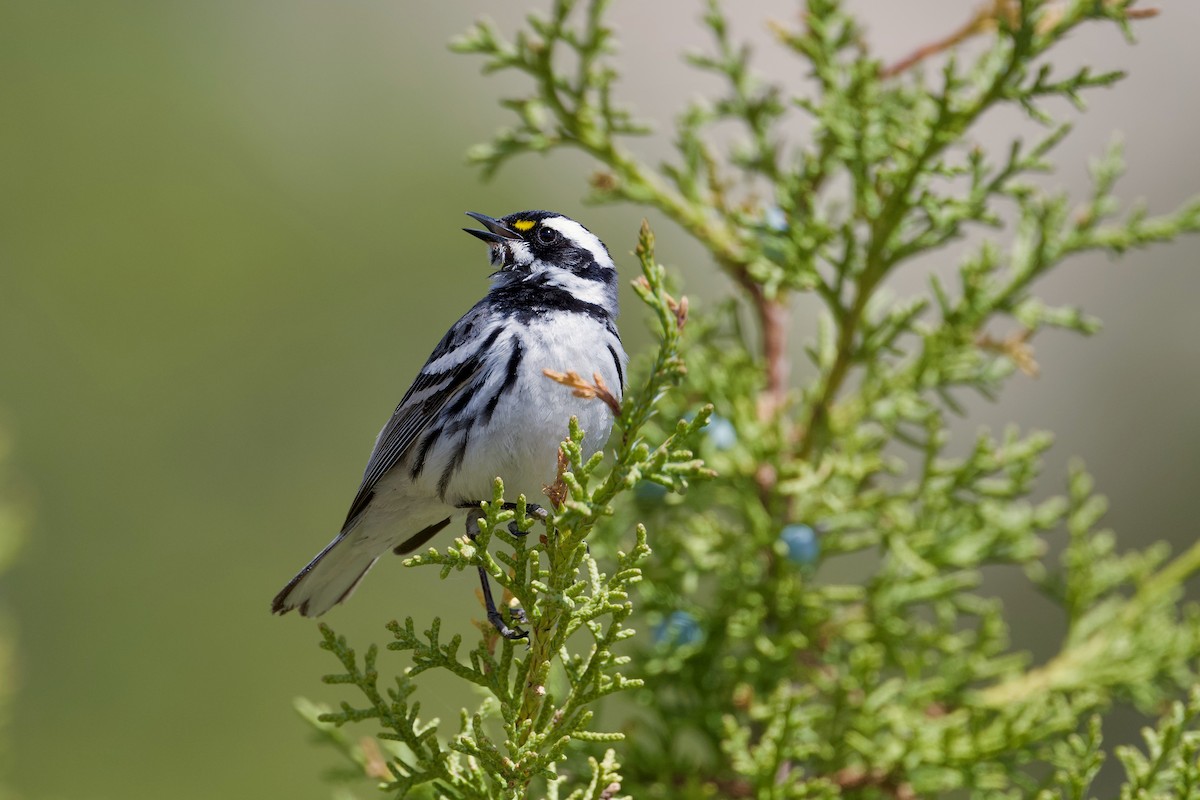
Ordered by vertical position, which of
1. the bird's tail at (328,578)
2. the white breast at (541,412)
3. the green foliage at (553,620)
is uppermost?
the white breast at (541,412)

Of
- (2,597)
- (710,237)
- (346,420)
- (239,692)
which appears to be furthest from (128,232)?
(710,237)

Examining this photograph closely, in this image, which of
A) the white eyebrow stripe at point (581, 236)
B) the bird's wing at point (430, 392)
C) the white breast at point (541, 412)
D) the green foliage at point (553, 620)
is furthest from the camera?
the white eyebrow stripe at point (581, 236)

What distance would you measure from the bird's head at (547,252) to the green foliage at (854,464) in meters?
0.33

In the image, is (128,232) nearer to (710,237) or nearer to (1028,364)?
(710,237)

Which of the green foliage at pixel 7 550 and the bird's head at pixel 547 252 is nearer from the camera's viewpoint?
the bird's head at pixel 547 252

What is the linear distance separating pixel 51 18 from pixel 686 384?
11.9 meters

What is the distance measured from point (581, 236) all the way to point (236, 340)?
23.9ft

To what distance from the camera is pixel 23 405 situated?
29.5 ft

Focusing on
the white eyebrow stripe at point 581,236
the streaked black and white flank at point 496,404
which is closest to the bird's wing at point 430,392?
the streaked black and white flank at point 496,404

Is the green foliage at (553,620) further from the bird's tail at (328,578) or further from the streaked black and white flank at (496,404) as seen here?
the bird's tail at (328,578)

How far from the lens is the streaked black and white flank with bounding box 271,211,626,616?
264cm

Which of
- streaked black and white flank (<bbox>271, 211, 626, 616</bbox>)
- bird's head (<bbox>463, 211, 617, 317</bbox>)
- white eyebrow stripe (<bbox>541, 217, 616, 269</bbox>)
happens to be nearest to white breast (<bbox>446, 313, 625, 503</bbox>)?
streaked black and white flank (<bbox>271, 211, 626, 616</bbox>)

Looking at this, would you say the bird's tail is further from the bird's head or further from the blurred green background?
the blurred green background

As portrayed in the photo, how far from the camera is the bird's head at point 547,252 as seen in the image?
120 inches
